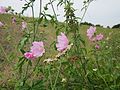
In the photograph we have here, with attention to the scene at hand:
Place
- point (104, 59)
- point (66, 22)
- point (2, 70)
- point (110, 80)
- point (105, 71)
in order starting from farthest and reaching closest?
1. point (2, 70)
2. point (104, 59)
3. point (105, 71)
4. point (110, 80)
5. point (66, 22)

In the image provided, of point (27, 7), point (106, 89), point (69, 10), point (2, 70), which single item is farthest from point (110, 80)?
point (2, 70)

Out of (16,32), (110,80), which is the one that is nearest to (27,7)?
(110,80)

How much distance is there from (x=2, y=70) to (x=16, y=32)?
4341 mm

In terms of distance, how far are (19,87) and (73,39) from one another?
0.61 m

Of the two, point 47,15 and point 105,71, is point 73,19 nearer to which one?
point 47,15

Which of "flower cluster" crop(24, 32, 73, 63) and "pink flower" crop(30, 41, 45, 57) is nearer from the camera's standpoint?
"flower cluster" crop(24, 32, 73, 63)

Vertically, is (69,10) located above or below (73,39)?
above

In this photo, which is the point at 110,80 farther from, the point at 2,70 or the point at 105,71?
the point at 2,70

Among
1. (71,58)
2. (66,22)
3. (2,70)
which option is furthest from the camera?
(2,70)

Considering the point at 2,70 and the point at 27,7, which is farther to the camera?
the point at 2,70

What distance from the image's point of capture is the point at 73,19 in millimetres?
3396

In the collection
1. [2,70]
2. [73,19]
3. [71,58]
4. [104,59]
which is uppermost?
[73,19]

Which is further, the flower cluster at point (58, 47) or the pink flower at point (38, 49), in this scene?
the pink flower at point (38, 49)

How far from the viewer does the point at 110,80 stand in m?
3.57
